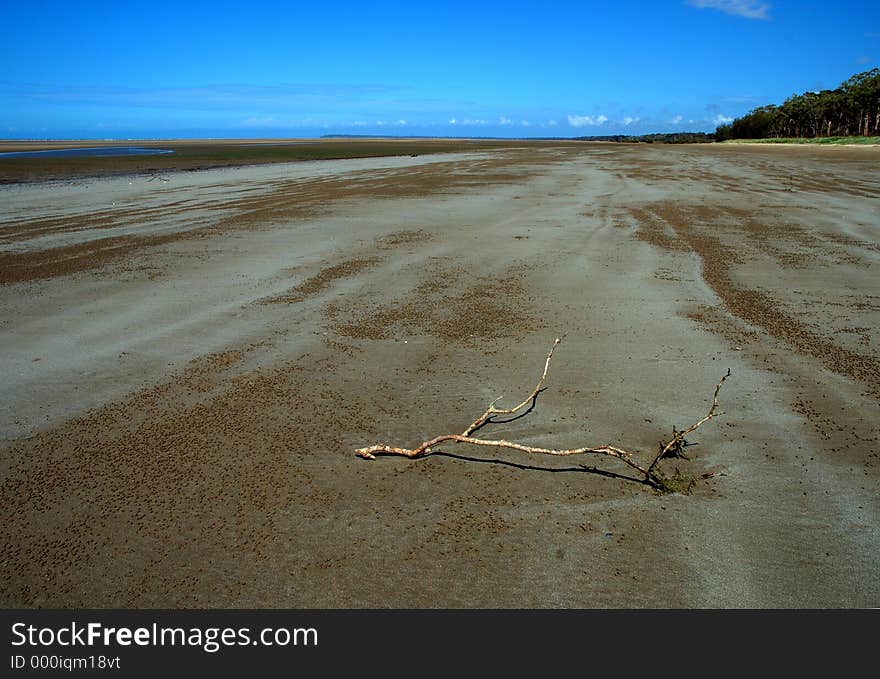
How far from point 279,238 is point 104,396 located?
531cm

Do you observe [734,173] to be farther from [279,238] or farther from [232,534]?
[232,534]

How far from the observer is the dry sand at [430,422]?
232cm

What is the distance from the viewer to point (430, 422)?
3.46 meters

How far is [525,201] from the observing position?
12602 mm

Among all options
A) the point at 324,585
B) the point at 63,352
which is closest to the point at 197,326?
the point at 63,352

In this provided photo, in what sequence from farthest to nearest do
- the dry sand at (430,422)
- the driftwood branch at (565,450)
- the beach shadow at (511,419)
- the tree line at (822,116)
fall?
1. the tree line at (822,116)
2. the beach shadow at (511,419)
3. the driftwood branch at (565,450)
4. the dry sand at (430,422)

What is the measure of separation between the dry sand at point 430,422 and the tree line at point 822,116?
6220 cm

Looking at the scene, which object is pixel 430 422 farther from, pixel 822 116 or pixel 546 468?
pixel 822 116

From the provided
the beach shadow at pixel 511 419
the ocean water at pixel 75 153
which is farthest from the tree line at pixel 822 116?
the beach shadow at pixel 511 419

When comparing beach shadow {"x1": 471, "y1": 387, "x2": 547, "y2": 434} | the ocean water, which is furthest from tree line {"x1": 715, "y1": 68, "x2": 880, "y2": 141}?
beach shadow {"x1": 471, "y1": 387, "x2": 547, "y2": 434}

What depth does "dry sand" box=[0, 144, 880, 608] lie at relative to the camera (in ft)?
7.61

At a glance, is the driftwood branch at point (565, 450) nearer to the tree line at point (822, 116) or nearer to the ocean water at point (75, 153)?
the ocean water at point (75, 153)

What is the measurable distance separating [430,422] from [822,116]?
3125 inches

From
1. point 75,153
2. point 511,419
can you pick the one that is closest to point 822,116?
point 75,153
